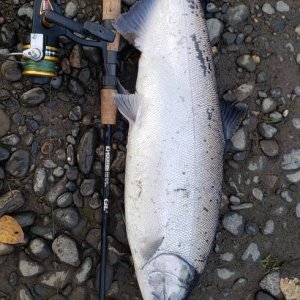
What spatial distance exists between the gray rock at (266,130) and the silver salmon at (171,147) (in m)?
0.44

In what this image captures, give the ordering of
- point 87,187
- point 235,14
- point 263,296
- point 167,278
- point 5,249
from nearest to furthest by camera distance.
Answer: point 167,278 → point 5,249 → point 87,187 → point 263,296 → point 235,14

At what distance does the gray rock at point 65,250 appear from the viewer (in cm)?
287

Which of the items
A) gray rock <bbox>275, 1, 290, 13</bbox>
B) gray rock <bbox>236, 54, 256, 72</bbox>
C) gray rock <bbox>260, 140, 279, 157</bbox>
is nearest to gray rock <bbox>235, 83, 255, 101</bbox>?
gray rock <bbox>236, 54, 256, 72</bbox>

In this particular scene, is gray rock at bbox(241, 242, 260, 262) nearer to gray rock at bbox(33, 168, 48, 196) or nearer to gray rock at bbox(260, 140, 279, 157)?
gray rock at bbox(260, 140, 279, 157)

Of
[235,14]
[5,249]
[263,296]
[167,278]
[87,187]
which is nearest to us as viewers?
[167,278]

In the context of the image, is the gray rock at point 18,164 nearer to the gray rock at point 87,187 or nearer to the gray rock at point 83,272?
the gray rock at point 87,187

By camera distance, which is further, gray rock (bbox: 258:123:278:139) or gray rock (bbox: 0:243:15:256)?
gray rock (bbox: 258:123:278:139)

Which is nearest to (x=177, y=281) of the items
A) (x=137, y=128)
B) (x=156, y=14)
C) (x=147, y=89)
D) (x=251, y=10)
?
(x=137, y=128)

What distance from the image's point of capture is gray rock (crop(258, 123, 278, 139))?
122 inches

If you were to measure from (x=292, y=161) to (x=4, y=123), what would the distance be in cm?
197

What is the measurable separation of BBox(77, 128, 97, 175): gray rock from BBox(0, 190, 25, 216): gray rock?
43 cm

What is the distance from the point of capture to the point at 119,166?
9.74ft

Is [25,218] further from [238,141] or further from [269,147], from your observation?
[269,147]

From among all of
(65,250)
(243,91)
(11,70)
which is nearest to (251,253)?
(243,91)
